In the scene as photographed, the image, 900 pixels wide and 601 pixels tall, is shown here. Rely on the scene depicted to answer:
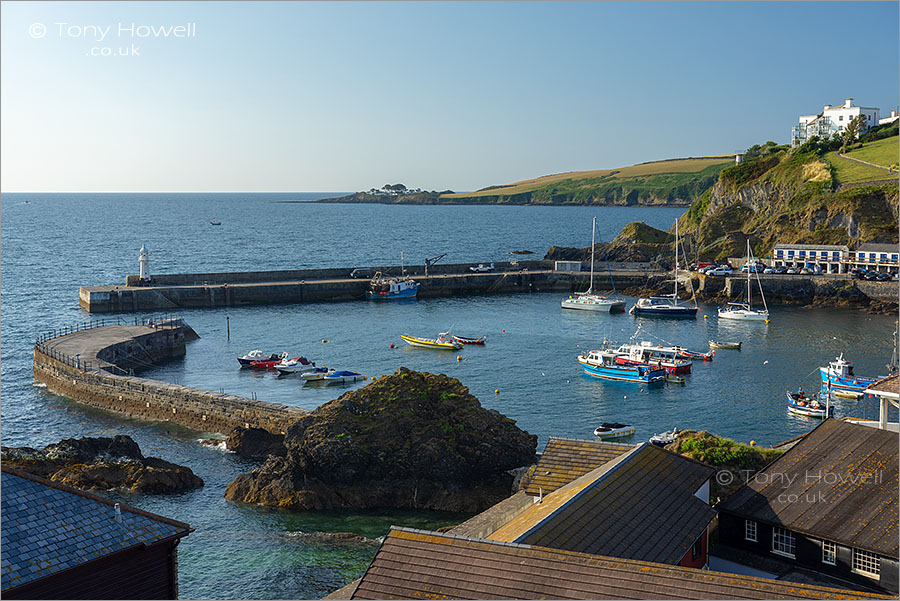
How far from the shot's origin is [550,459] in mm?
21875

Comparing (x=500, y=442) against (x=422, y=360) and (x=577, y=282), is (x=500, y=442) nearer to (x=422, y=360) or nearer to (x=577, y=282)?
(x=422, y=360)

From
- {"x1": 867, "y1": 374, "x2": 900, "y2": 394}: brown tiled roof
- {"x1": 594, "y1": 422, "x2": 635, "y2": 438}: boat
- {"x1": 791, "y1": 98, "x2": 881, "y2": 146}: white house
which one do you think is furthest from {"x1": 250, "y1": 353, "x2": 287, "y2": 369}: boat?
{"x1": 791, "y1": 98, "x2": 881, "y2": 146}: white house

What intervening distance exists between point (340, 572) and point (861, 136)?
117 meters

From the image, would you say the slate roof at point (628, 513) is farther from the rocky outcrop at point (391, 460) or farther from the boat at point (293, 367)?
the boat at point (293, 367)

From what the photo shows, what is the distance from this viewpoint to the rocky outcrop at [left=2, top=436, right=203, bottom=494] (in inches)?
1139

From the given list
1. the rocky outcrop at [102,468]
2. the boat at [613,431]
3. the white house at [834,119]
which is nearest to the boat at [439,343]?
the boat at [613,431]

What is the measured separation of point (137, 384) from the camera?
42281mm

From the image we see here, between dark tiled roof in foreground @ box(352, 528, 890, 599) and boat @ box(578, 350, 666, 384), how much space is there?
119 ft

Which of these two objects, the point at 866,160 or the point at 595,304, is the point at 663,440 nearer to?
the point at 595,304

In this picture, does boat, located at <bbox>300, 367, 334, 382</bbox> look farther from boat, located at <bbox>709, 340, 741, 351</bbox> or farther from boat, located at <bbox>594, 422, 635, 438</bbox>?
boat, located at <bbox>709, 340, 741, 351</bbox>

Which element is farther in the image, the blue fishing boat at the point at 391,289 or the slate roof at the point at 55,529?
the blue fishing boat at the point at 391,289

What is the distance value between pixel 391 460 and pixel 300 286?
55.2 meters

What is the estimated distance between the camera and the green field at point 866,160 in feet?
318

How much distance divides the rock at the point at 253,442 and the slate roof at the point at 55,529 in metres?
20.1
